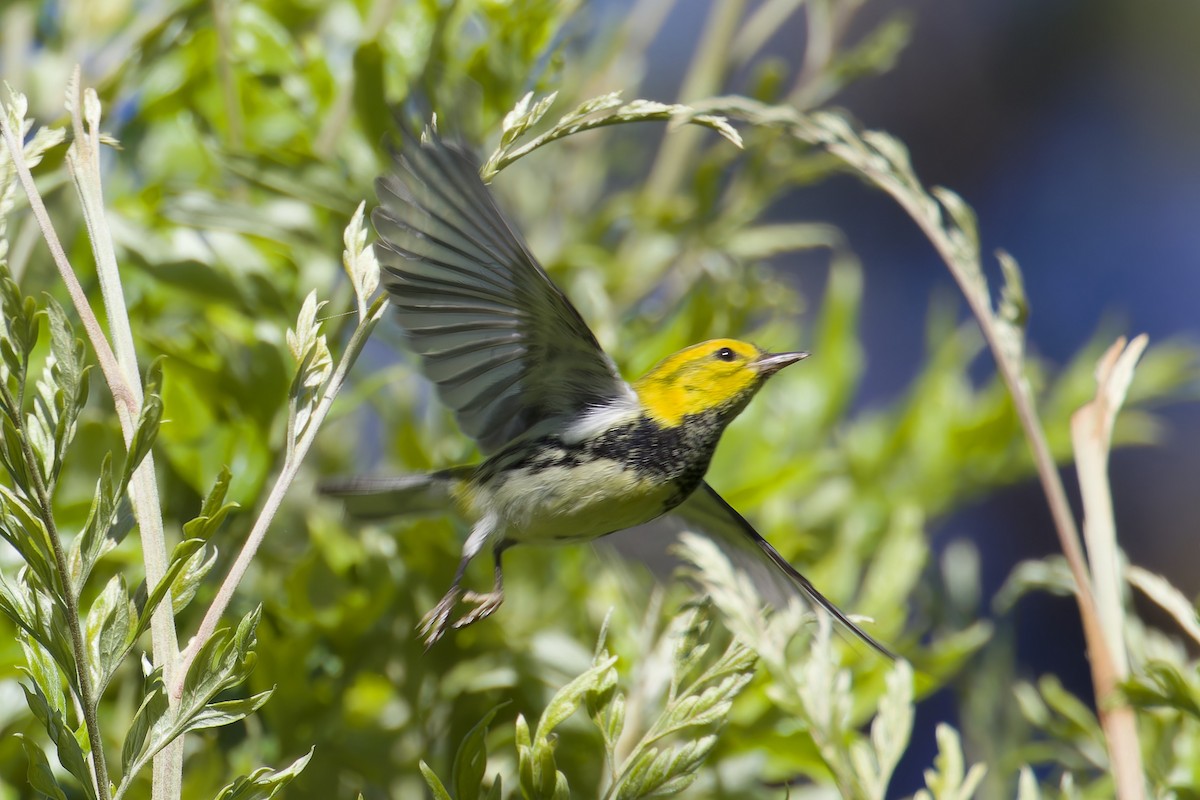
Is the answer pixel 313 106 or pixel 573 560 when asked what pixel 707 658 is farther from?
pixel 313 106

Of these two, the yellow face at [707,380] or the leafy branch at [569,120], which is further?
the yellow face at [707,380]

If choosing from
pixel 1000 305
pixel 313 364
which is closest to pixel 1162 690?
pixel 1000 305

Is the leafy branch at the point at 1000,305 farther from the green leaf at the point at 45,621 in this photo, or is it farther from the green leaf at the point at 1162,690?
the green leaf at the point at 45,621

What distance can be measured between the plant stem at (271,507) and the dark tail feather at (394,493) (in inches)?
15.5

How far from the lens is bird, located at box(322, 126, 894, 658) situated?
85 cm

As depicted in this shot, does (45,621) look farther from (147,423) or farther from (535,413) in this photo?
(535,413)

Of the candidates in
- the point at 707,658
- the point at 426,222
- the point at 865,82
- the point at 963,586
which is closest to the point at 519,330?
the point at 426,222

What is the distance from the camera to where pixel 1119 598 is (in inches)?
26.6

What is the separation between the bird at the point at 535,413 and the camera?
854 mm

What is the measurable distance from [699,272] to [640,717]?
43 centimetres

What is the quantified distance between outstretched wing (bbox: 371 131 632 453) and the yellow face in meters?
0.04

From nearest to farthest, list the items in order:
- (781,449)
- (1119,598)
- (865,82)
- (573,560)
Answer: (1119,598)
(573,560)
(781,449)
(865,82)

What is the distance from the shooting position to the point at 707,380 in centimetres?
100

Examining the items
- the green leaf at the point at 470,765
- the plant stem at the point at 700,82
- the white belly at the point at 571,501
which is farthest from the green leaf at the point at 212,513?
the plant stem at the point at 700,82
